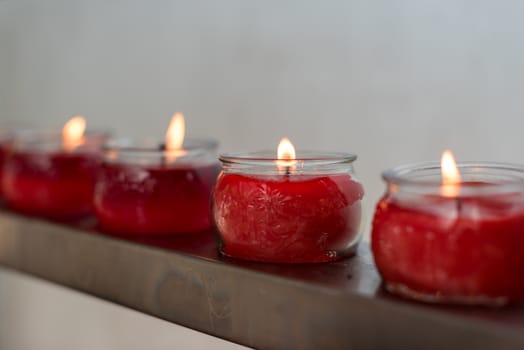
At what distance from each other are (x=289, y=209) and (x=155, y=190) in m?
0.15

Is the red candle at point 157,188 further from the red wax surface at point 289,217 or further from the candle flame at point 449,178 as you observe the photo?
the candle flame at point 449,178

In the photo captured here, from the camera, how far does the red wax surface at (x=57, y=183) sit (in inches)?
28.4

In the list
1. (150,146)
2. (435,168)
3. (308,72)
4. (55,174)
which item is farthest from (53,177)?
(435,168)

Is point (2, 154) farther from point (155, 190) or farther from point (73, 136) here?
point (155, 190)

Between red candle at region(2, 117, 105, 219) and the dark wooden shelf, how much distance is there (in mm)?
35

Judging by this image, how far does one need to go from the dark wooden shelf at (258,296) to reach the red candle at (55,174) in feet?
0.12

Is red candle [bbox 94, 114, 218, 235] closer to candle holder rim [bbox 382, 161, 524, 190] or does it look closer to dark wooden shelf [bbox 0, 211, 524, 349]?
dark wooden shelf [bbox 0, 211, 524, 349]

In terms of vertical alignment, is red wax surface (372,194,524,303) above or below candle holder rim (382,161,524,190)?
below

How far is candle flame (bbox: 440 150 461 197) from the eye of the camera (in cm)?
43

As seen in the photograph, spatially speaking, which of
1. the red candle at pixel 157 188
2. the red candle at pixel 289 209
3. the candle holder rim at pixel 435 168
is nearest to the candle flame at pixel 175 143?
the red candle at pixel 157 188

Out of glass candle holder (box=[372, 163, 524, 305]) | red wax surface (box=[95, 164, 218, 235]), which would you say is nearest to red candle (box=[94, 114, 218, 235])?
red wax surface (box=[95, 164, 218, 235])

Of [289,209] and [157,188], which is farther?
[157,188]

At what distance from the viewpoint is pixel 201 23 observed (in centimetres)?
87

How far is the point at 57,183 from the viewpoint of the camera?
28.4 inches
